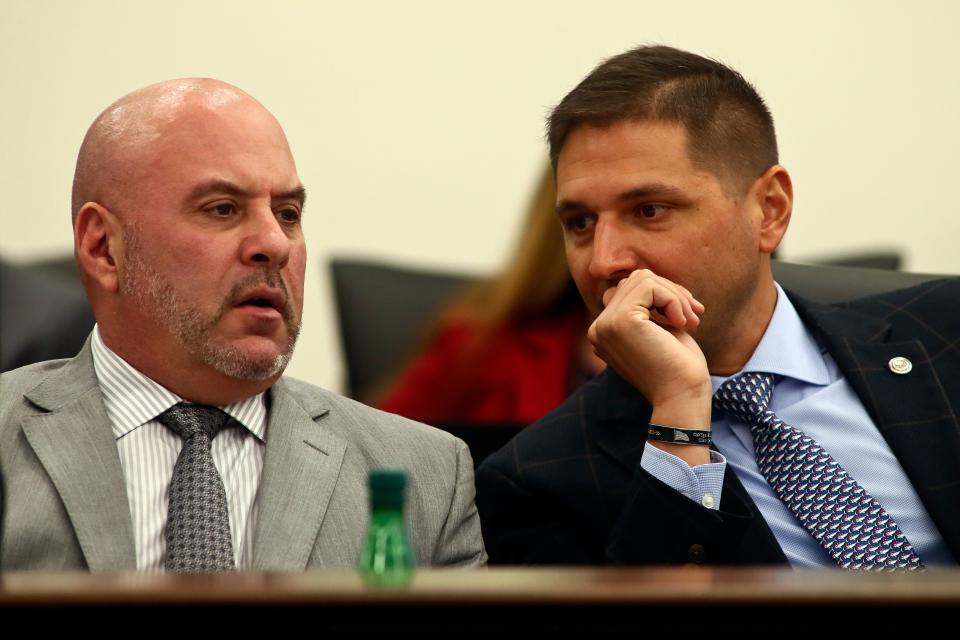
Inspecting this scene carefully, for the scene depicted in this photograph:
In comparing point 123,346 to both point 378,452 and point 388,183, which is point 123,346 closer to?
point 378,452

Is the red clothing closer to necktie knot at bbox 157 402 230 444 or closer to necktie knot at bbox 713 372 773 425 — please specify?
necktie knot at bbox 713 372 773 425

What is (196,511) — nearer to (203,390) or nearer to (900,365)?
(203,390)

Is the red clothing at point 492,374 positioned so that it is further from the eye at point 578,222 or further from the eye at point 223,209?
the eye at point 223,209

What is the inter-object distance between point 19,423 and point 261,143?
1.68ft

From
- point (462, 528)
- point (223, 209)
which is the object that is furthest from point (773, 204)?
point (223, 209)

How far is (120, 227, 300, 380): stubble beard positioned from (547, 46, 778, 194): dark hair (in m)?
0.53

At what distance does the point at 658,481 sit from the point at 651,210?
421mm

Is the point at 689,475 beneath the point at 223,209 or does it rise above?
beneath

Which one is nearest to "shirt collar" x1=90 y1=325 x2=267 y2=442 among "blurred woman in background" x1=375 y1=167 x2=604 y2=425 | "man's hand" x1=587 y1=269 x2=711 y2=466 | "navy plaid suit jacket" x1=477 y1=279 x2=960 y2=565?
"navy plaid suit jacket" x1=477 y1=279 x2=960 y2=565

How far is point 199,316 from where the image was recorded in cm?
179

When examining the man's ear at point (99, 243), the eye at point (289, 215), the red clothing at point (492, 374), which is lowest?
the red clothing at point (492, 374)

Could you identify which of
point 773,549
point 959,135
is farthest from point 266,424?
point 959,135

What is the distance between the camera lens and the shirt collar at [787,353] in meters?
1.96

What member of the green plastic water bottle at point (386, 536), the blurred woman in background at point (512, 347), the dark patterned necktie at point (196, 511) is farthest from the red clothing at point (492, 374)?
the green plastic water bottle at point (386, 536)
